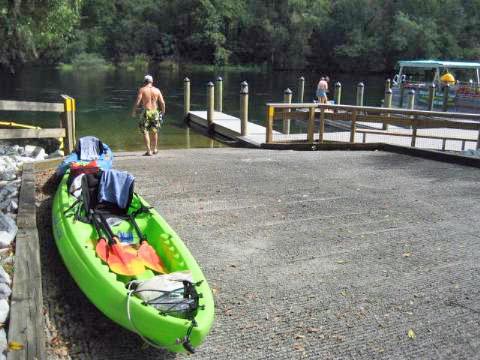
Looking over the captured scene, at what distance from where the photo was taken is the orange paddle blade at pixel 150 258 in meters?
4.72

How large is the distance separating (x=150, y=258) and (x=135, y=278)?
0.39 meters

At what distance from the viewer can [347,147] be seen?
40.7ft

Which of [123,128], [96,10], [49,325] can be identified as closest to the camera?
[49,325]

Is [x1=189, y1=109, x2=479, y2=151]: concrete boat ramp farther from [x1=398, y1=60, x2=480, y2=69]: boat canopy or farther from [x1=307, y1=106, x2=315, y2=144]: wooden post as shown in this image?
[x1=398, y1=60, x2=480, y2=69]: boat canopy

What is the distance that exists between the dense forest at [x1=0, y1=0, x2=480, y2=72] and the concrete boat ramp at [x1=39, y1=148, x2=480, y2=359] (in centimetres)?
4723

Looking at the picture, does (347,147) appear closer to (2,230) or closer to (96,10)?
(2,230)

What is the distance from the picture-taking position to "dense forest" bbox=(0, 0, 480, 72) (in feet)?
182

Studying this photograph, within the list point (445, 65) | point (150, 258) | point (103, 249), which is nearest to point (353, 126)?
point (150, 258)

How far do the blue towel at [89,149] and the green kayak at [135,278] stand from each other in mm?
2439

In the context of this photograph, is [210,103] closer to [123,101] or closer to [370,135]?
[370,135]

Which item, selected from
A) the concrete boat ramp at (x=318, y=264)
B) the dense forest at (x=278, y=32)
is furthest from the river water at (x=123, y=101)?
the dense forest at (x=278, y=32)

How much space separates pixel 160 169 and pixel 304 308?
5.13 meters

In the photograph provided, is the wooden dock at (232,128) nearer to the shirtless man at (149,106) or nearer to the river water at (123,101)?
the river water at (123,101)

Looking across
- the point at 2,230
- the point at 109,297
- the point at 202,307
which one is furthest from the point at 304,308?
the point at 2,230
